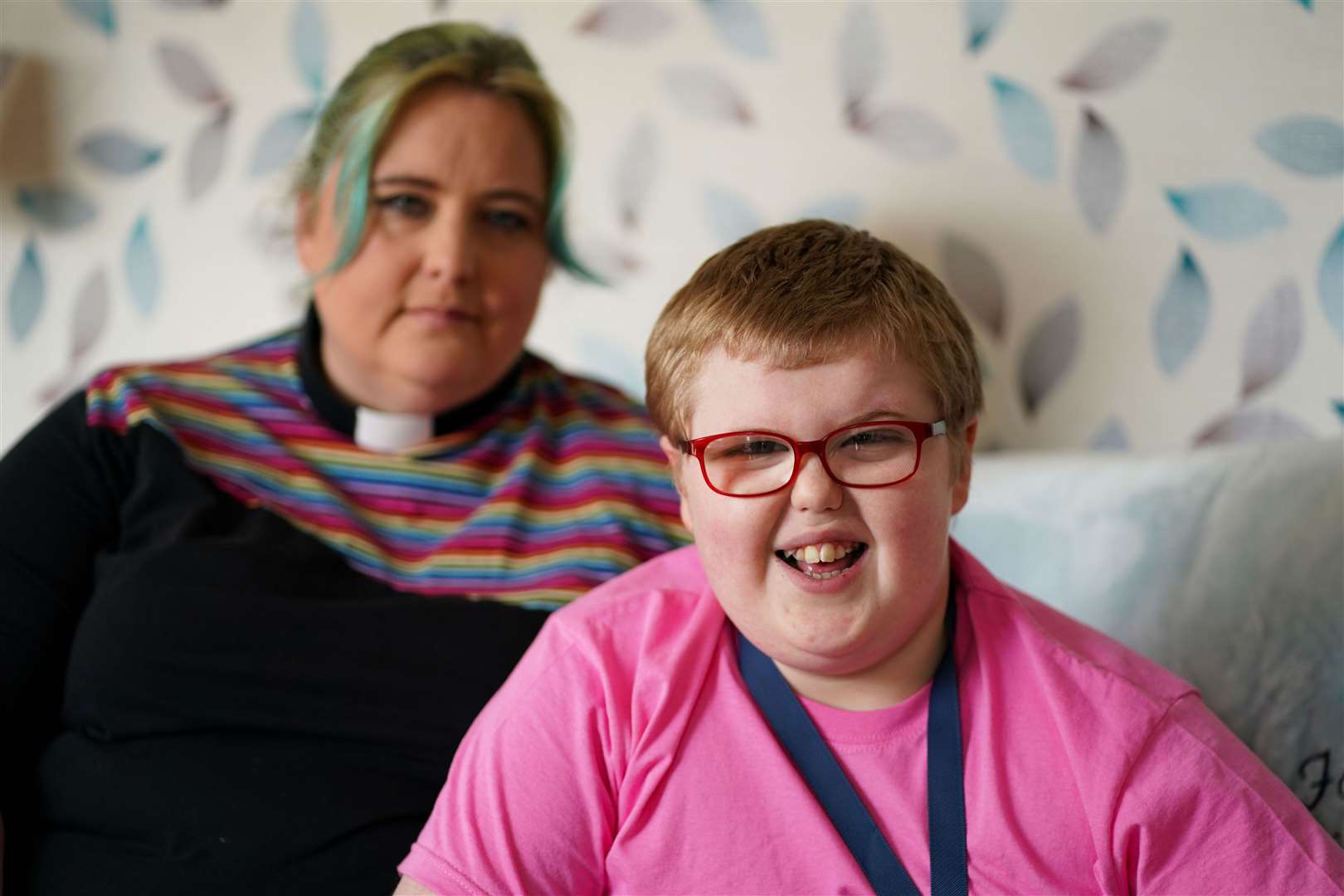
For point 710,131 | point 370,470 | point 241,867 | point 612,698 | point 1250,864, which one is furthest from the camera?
point 710,131

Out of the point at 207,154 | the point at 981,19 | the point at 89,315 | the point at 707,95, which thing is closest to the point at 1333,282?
the point at 981,19

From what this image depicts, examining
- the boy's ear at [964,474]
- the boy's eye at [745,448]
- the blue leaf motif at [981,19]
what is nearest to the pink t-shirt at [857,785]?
the boy's ear at [964,474]

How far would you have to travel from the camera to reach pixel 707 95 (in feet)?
6.47

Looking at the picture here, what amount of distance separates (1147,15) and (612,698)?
1255mm

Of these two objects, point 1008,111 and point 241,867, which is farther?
point 1008,111

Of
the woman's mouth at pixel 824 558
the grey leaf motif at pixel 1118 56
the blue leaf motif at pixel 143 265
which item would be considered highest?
the grey leaf motif at pixel 1118 56

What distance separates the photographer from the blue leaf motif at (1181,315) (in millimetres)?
1724

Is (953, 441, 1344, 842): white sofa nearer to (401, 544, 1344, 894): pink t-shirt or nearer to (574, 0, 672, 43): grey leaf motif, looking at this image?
(401, 544, 1344, 894): pink t-shirt

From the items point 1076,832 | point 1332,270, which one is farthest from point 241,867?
point 1332,270

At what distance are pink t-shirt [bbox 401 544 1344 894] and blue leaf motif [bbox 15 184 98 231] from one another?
1559 mm

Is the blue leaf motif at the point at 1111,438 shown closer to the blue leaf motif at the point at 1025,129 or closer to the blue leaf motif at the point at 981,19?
the blue leaf motif at the point at 1025,129

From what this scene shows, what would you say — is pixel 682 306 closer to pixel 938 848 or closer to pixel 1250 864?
pixel 938 848

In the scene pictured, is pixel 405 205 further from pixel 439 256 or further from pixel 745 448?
pixel 745 448

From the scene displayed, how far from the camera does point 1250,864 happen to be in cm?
100
